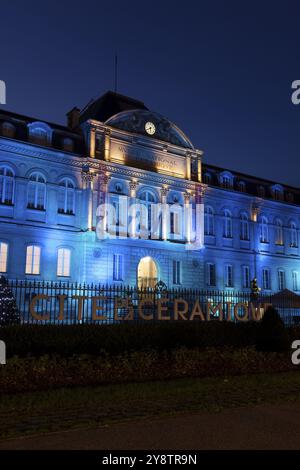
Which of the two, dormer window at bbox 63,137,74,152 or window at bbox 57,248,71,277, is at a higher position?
dormer window at bbox 63,137,74,152

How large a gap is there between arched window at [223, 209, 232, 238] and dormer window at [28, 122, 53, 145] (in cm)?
1581

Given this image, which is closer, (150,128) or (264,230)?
(150,128)

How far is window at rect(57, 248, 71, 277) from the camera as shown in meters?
29.2

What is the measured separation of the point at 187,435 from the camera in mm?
6543

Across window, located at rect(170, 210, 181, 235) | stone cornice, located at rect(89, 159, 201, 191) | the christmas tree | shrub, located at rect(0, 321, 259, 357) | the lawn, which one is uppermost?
stone cornice, located at rect(89, 159, 201, 191)

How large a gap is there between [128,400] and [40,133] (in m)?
23.8

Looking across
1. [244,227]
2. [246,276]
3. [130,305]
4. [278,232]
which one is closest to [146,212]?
[244,227]

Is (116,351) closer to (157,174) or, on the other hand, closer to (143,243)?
(143,243)

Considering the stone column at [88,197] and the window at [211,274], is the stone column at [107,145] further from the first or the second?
the window at [211,274]

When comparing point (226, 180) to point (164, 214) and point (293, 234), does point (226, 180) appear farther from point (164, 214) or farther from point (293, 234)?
point (293, 234)

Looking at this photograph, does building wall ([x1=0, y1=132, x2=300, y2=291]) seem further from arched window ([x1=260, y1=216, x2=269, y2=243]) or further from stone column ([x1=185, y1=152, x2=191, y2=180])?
arched window ([x1=260, y1=216, x2=269, y2=243])

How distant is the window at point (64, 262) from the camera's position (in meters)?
29.2

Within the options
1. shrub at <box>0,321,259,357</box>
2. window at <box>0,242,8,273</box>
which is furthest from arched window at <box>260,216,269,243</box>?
shrub at <box>0,321,259,357</box>

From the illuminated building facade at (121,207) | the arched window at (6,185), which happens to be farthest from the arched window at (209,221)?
the arched window at (6,185)
